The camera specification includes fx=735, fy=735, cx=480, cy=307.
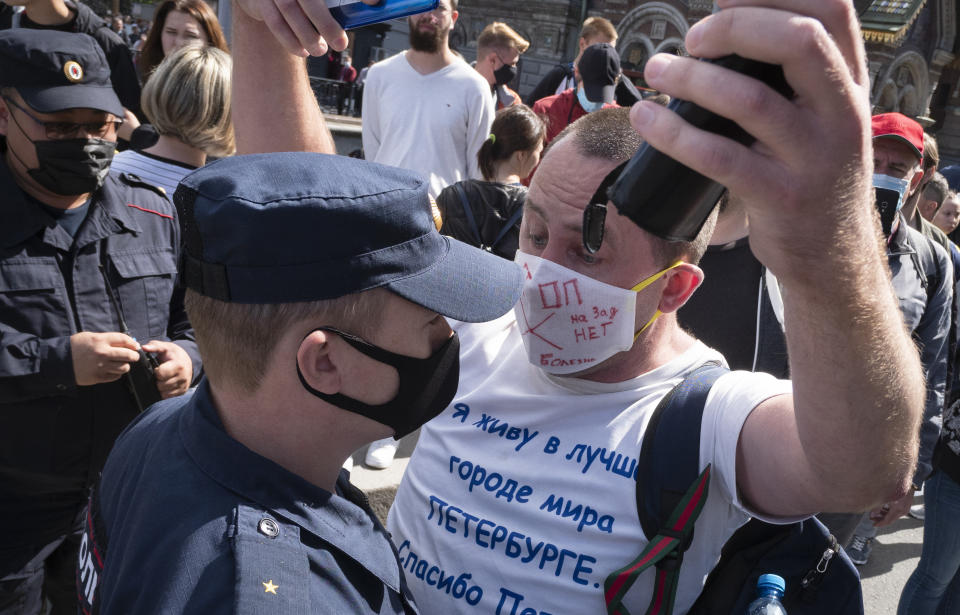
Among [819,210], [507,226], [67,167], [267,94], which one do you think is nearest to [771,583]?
[819,210]

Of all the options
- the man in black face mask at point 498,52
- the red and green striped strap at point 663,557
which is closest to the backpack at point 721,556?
the red and green striped strap at point 663,557

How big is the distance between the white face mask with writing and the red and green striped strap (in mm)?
431

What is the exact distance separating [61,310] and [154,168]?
39.4 inches

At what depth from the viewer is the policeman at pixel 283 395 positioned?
1.04m

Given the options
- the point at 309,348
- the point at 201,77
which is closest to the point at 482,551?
the point at 309,348

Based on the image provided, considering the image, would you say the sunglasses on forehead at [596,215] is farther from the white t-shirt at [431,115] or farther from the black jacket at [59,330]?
the white t-shirt at [431,115]

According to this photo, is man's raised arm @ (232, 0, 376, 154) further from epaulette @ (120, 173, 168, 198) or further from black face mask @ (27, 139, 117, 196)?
epaulette @ (120, 173, 168, 198)

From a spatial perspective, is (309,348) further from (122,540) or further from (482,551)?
(482,551)

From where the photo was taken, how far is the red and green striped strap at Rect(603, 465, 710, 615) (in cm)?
138

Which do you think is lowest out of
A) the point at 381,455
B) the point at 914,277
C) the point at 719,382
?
the point at 381,455

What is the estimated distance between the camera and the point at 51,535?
230 centimetres

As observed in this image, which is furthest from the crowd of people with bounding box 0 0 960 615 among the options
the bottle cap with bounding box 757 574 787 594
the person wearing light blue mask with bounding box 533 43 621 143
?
the person wearing light blue mask with bounding box 533 43 621 143

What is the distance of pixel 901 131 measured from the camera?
3.12 meters

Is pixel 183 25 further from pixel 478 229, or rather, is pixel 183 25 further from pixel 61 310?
pixel 61 310
